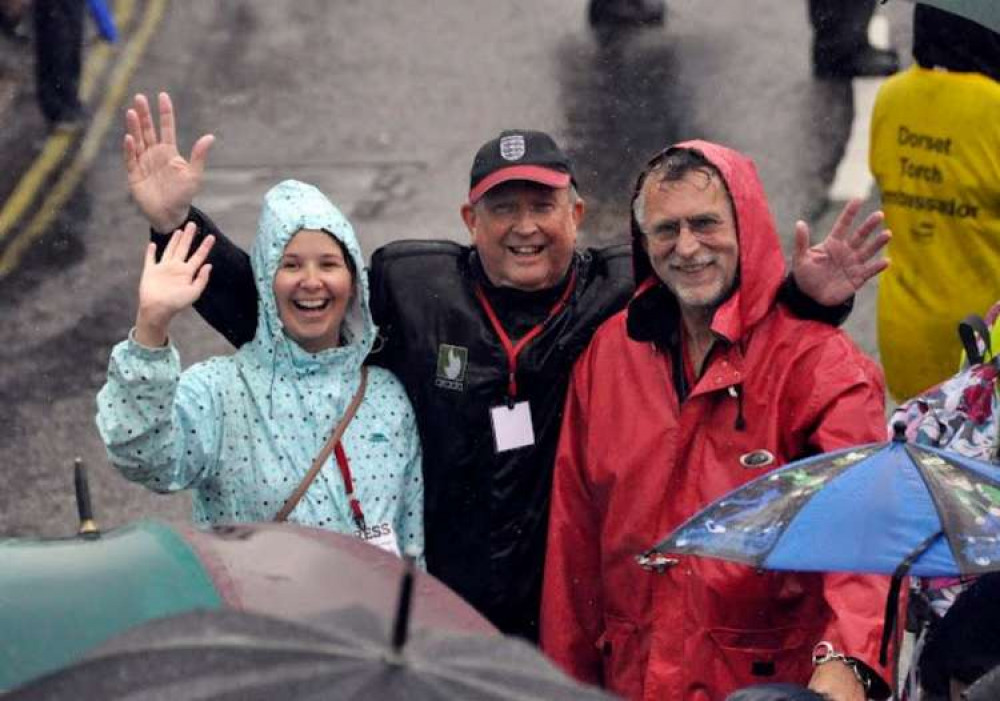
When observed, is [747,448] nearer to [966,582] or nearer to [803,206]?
[966,582]

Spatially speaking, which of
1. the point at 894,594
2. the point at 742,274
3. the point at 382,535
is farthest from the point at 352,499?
the point at 894,594

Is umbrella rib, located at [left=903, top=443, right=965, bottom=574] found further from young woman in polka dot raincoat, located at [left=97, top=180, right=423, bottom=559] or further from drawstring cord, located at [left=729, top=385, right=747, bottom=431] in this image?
young woman in polka dot raincoat, located at [left=97, top=180, right=423, bottom=559]

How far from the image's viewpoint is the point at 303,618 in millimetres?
4113

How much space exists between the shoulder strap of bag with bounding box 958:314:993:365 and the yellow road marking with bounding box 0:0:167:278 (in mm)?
6905

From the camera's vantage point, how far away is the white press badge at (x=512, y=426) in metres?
6.12

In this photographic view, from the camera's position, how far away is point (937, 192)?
816cm

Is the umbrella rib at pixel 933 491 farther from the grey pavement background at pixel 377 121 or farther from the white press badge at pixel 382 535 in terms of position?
the grey pavement background at pixel 377 121

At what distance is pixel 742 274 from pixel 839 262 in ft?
0.77

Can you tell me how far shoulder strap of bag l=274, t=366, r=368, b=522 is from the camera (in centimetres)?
586

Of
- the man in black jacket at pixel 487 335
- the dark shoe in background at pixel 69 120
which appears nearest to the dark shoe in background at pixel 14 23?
the dark shoe in background at pixel 69 120

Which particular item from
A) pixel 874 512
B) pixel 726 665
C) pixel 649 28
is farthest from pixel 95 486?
pixel 649 28

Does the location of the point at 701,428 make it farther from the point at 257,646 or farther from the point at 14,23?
the point at 14,23

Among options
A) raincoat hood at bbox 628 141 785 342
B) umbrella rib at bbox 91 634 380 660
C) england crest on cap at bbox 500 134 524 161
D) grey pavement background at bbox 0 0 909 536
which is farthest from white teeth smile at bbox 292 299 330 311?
grey pavement background at bbox 0 0 909 536

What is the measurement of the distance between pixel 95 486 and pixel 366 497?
414cm
